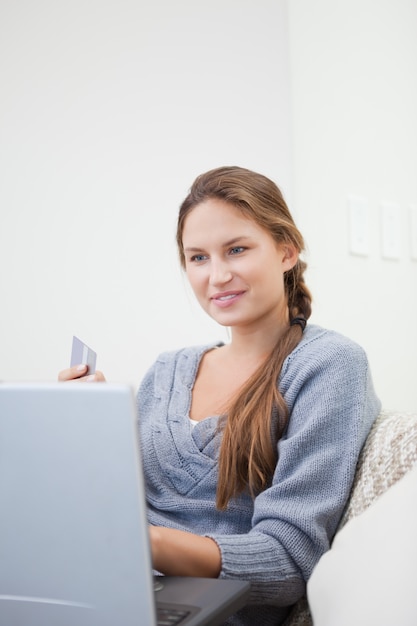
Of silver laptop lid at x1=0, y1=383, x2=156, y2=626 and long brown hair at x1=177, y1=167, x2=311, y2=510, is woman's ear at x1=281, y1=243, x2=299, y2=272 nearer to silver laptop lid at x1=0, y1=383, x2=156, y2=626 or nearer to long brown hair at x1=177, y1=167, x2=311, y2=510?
long brown hair at x1=177, y1=167, x2=311, y2=510

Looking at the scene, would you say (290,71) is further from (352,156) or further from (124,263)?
(124,263)

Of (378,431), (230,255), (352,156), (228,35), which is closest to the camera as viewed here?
(378,431)

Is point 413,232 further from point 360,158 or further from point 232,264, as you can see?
point 232,264

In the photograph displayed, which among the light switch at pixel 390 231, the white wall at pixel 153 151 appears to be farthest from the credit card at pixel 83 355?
the light switch at pixel 390 231

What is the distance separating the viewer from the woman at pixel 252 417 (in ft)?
3.66

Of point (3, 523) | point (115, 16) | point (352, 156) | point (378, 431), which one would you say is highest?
point (115, 16)

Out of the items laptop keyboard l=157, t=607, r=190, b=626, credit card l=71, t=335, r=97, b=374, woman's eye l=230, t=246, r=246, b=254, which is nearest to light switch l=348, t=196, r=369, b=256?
woman's eye l=230, t=246, r=246, b=254

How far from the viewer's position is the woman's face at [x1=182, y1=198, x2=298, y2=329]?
1335mm

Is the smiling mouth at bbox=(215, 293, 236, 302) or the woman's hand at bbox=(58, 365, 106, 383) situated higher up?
the smiling mouth at bbox=(215, 293, 236, 302)

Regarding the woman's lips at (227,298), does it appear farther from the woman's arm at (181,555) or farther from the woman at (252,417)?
the woman's arm at (181,555)

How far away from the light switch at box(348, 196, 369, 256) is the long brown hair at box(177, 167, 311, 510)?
0.71 meters

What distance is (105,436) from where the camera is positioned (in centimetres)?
69

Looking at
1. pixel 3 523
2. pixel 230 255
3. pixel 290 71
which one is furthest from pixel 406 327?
pixel 3 523

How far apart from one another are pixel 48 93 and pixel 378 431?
113 centimetres
